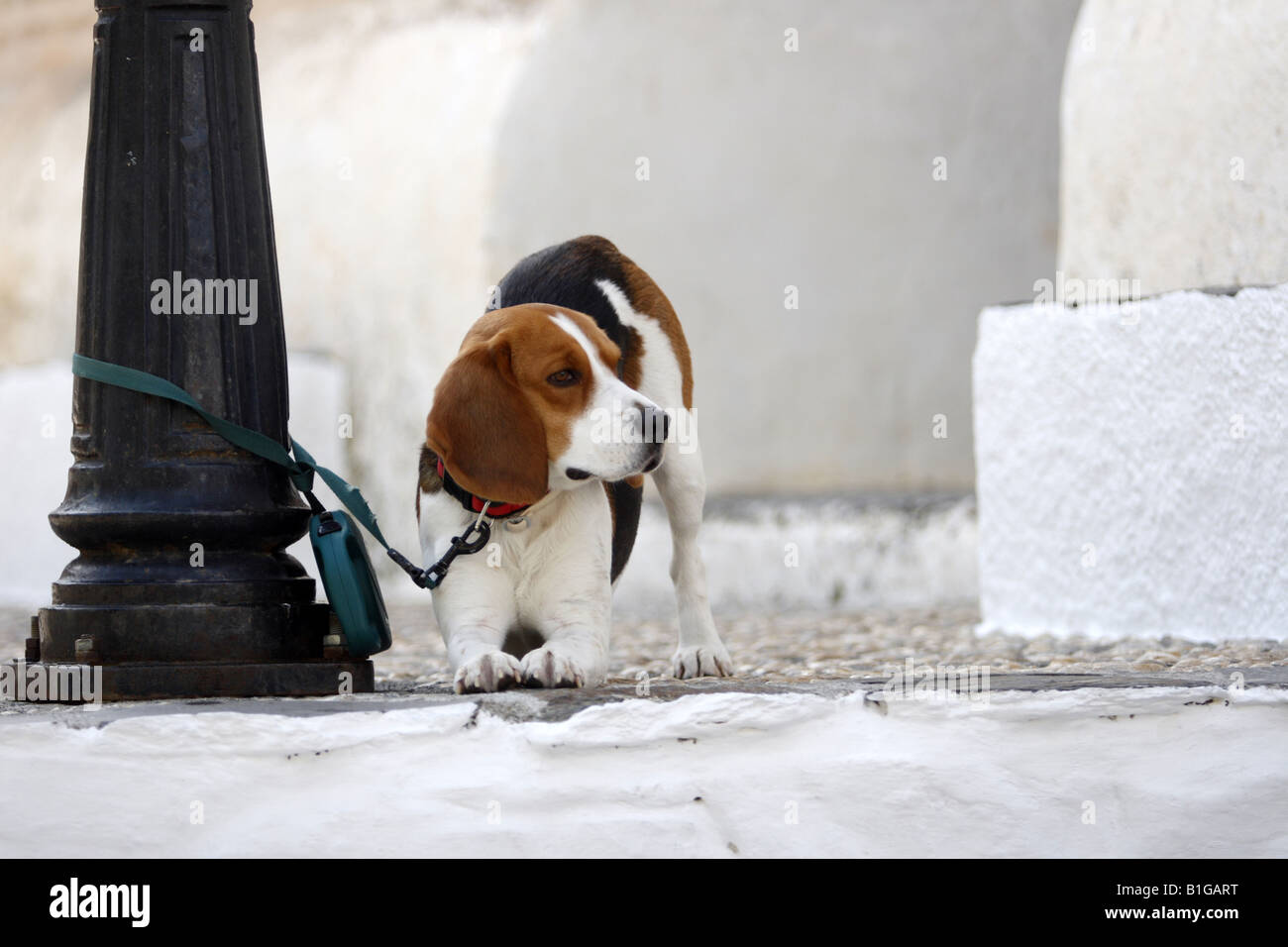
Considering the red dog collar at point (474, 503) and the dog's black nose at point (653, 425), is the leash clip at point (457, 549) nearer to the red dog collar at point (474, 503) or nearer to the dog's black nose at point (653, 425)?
the red dog collar at point (474, 503)

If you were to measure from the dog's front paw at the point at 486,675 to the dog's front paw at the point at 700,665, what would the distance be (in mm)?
924

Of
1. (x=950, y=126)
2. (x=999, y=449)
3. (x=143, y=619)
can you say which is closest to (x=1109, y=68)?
(x=999, y=449)

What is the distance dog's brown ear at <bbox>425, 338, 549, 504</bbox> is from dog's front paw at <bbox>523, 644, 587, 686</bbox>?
0.29 metres

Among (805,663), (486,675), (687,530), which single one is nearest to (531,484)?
(486,675)

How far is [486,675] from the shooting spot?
9.74 feet

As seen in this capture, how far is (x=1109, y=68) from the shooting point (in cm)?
605

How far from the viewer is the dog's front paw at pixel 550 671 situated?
119 inches

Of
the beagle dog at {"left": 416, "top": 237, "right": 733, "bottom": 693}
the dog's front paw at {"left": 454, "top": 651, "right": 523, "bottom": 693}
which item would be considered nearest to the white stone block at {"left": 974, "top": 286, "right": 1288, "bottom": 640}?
the beagle dog at {"left": 416, "top": 237, "right": 733, "bottom": 693}

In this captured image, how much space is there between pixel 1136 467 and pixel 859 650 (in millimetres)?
1064

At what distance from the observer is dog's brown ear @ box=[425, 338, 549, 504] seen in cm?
307

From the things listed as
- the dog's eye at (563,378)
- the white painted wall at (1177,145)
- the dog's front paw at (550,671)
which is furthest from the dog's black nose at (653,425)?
the white painted wall at (1177,145)

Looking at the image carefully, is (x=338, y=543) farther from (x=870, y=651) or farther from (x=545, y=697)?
(x=870, y=651)
